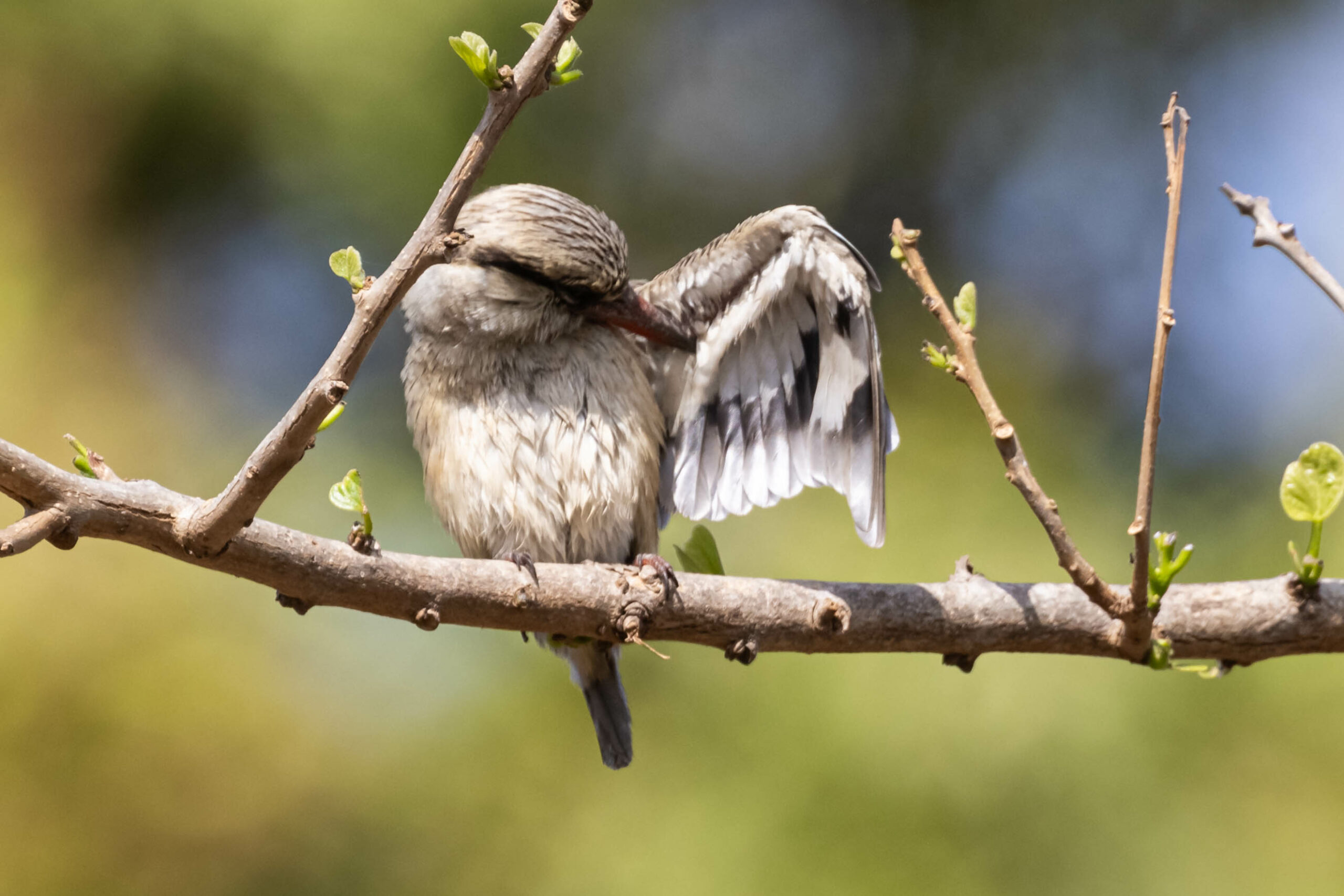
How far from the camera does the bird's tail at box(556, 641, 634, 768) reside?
3.11m

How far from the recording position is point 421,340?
2.90 meters

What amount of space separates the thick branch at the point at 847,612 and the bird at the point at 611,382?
398mm

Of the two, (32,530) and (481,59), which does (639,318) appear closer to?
(481,59)

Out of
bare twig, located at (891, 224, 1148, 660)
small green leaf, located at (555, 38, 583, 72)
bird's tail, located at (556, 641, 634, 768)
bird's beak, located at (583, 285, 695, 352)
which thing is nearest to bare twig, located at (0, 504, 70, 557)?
small green leaf, located at (555, 38, 583, 72)

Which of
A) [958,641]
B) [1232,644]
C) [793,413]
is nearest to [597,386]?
[793,413]

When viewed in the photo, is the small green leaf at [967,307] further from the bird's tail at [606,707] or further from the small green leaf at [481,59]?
the bird's tail at [606,707]

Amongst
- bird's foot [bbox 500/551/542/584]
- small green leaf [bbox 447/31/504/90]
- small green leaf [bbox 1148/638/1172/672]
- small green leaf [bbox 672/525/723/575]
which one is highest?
small green leaf [bbox 447/31/504/90]

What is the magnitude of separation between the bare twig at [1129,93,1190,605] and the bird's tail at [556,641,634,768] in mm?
1691

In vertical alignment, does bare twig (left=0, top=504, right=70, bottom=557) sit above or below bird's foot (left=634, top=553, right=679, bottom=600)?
below

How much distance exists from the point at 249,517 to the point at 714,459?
5.43ft

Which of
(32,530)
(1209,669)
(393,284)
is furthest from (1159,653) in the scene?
(32,530)

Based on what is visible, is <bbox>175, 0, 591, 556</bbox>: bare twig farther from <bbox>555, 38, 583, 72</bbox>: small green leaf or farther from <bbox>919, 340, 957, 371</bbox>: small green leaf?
<bbox>919, 340, 957, 371</bbox>: small green leaf

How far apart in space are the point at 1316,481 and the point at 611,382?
1639 mm

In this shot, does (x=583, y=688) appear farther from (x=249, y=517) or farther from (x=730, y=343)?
(x=249, y=517)
